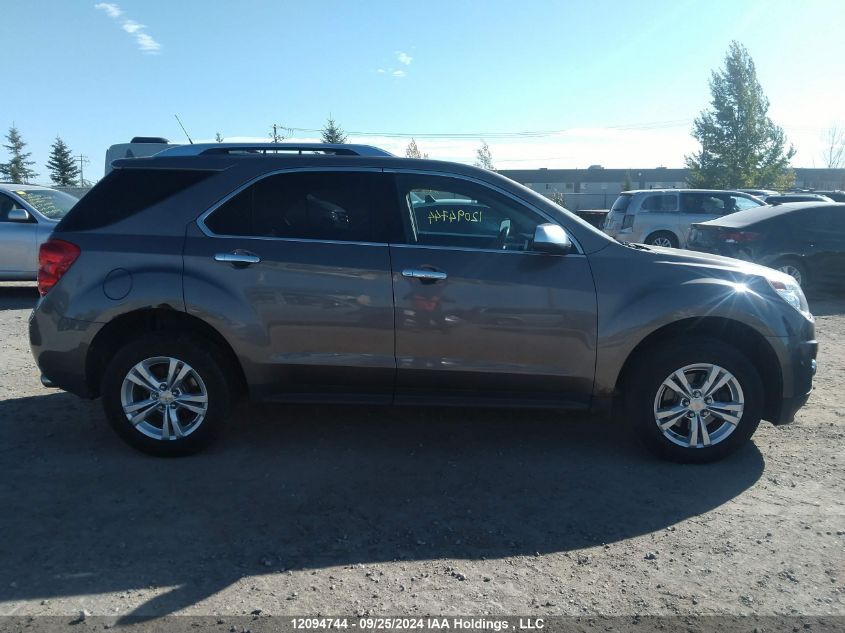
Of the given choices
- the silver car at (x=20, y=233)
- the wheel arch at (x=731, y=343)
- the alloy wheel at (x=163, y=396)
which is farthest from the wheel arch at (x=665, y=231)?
the alloy wheel at (x=163, y=396)

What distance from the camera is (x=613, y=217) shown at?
18266 millimetres

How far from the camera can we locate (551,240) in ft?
14.0

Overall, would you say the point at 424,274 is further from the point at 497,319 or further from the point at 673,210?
the point at 673,210

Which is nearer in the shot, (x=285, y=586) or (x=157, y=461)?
(x=285, y=586)

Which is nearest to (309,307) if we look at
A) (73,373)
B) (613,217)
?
(73,373)

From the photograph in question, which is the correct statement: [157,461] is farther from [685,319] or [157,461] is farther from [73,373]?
[685,319]

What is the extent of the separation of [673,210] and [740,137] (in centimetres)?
3420

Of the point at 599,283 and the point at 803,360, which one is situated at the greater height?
the point at 599,283

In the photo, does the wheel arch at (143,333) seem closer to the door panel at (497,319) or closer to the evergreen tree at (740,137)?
the door panel at (497,319)

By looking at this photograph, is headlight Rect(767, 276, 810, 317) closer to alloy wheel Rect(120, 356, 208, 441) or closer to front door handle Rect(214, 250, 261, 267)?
front door handle Rect(214, 250, 261, 267)

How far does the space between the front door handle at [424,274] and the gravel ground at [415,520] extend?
3.94 feet

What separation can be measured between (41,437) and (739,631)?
4.52 metres

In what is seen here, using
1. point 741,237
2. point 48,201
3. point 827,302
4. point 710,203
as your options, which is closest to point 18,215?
point 48,201

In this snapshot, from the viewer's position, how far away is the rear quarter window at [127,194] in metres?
4.58
